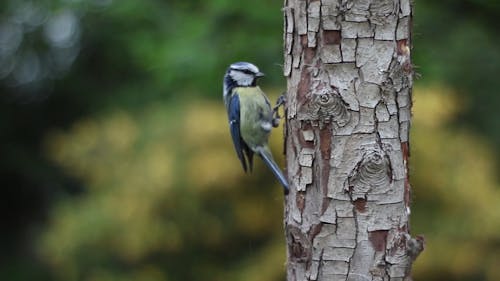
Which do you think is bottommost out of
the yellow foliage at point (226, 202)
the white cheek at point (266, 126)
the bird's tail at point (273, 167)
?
the yellow foliage at point (226, 202)

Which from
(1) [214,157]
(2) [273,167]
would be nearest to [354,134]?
(2) [273,167]

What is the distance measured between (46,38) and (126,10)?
5.54 feet

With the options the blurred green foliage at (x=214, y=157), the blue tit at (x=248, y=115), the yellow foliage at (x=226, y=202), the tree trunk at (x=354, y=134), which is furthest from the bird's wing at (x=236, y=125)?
the yellow foliage at (x=226, y=202)

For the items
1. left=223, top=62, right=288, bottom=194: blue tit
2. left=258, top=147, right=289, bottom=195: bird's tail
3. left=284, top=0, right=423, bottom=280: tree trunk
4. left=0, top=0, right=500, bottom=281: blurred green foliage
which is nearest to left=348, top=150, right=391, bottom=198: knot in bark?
left=284, top=0, right=423, bottom=280: tree trunk

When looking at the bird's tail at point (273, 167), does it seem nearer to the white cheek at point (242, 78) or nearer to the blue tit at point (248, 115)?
the blue tit at point (248, 115)

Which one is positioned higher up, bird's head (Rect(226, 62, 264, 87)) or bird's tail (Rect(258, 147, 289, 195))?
bird's head (Rect(226, 62, 264, 87))

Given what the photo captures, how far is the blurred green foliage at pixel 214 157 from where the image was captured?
16.4ft

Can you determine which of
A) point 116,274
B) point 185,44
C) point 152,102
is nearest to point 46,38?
point 152,102

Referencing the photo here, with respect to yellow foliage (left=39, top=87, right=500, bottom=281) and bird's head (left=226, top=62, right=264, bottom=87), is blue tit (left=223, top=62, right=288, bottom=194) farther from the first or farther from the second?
yellow foliage (left=39, top=87, right=500, bottom=281)

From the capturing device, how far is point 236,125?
10.8ft

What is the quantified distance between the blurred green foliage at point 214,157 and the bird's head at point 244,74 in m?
1.21

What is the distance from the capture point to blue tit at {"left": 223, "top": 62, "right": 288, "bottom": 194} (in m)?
3.27

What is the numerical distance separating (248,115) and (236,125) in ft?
0.20

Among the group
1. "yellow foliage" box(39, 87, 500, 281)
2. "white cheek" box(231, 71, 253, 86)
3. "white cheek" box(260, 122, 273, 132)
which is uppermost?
"white cheek" box(231, 71, 253, 86)
